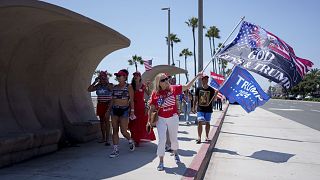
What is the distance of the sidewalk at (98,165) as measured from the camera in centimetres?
608

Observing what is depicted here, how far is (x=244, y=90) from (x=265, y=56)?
0.98m

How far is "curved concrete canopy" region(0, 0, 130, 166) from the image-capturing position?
696 cm

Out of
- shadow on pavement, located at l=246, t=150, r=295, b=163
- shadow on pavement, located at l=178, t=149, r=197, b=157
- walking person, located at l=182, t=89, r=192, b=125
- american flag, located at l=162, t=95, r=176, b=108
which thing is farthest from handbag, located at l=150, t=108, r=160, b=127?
walking person, located at l=182, t=89, r=192, b=125

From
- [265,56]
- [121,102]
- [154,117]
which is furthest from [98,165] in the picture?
[265,56]

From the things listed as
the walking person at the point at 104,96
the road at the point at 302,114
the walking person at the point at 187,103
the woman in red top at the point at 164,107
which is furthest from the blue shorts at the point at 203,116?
the road at the point at 302,114

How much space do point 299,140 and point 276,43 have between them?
400 cm

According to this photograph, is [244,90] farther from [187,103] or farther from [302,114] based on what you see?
[302,114]

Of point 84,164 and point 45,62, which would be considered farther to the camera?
point 45,62

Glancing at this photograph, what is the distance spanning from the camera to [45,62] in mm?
9133

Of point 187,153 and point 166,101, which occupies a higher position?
point 166,101

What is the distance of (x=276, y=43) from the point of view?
393 inches

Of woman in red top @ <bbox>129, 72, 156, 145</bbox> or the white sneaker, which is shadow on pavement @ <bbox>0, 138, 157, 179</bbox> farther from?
woman in red top @ <bbox>129, 72, 156, 145</bbox>

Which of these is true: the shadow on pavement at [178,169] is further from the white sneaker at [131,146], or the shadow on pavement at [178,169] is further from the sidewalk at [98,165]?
the white sneaker at [131,146]

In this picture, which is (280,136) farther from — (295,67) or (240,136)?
(295,67)
